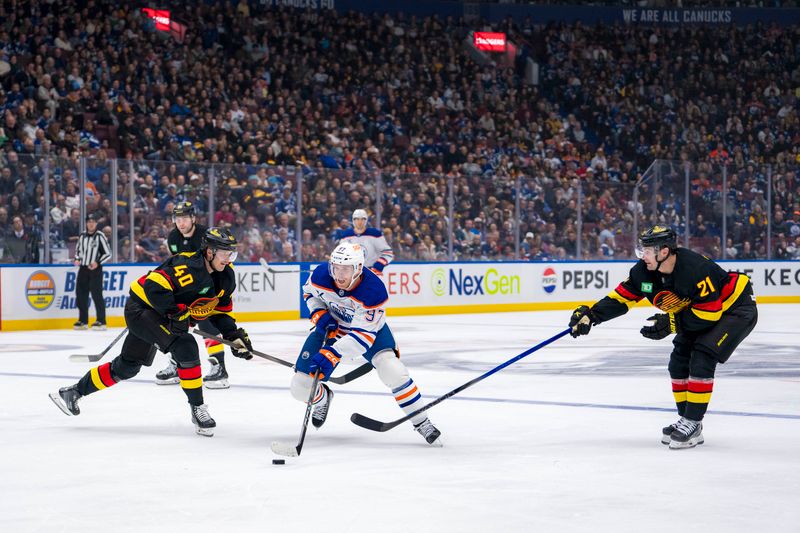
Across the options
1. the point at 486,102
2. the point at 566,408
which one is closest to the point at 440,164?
the point at 486,102

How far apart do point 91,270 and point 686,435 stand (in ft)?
33.1

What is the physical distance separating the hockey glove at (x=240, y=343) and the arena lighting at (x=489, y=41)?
20523 millimetres

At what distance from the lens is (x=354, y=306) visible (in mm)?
6109

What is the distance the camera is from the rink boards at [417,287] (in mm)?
14625

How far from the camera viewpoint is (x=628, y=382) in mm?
A: 8914

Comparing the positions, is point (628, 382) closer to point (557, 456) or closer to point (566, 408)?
point (566, 408)

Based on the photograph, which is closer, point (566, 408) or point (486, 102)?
point (566, 408)

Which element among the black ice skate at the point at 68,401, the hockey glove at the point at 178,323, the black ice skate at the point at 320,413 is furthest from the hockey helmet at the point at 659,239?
the black ice skate at the point at 68,401

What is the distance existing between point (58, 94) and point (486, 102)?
9.95 metres

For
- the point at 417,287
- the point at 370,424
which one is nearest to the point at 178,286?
the point at 370,424

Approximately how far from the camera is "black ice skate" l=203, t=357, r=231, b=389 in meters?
8.63

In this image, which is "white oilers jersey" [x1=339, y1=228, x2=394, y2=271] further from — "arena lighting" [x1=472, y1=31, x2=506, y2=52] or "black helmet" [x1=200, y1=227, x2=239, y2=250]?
"arena lighting" [x1=472, y1=31, x2=506, y2=52]

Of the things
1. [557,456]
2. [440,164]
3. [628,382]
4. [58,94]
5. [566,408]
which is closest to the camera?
[557,456]

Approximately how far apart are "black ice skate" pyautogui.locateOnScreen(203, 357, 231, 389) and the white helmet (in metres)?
2.87
